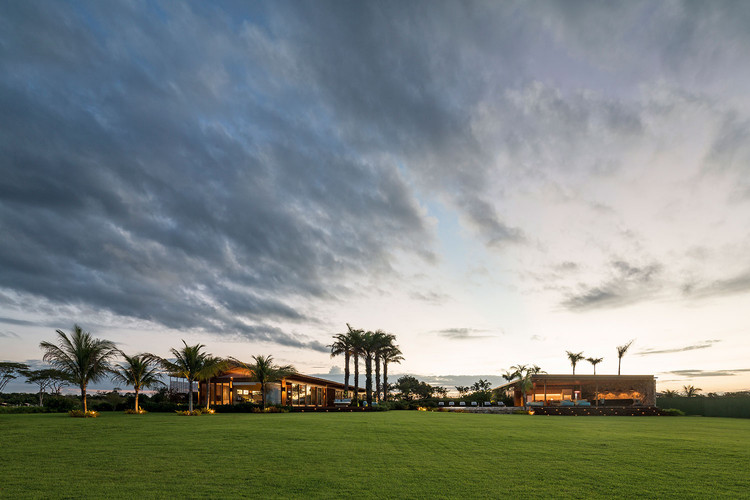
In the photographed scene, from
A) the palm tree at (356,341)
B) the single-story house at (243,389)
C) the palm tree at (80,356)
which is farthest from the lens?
the palm tree at (356,341)

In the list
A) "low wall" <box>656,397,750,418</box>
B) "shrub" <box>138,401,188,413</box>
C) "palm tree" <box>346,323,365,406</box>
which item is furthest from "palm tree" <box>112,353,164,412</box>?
"low wall" <box>656,397,750,418</box>

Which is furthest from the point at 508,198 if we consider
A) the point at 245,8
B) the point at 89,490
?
the point at 89,490

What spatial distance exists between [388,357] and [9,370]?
4310 centimetres

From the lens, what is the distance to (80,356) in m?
27.5

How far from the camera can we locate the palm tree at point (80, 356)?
88.8ft

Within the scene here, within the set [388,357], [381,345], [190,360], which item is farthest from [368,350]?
[190,360]

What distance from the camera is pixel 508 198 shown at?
2456cm

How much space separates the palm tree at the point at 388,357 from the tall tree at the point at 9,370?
41.4 m

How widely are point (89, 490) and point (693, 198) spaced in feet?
88.1

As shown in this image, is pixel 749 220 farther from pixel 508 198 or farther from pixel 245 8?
pixel 245 8

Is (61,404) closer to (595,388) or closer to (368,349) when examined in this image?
(368,349)

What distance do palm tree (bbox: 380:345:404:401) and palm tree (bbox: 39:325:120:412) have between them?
30.0 meters

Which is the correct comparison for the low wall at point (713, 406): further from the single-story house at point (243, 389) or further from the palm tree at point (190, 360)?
the palm tree at point (190, 360)

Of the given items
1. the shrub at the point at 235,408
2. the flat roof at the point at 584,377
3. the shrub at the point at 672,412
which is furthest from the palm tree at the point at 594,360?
the shrub at the point at 235,408
